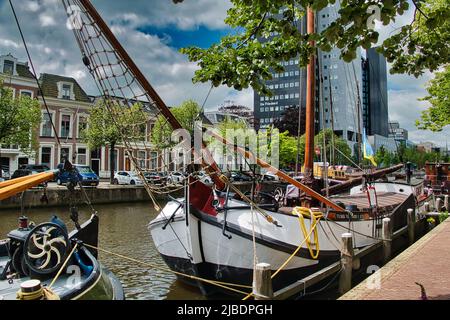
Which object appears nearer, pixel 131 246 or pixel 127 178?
pixel 131 246

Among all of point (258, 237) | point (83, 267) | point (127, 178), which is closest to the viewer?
point (83, 267)

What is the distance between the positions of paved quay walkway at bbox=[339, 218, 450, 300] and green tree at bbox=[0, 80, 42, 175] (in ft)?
80.4

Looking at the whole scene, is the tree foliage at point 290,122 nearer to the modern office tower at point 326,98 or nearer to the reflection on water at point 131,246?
the modern office tower at point 326,98

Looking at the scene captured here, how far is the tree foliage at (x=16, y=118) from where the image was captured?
24.6 metres

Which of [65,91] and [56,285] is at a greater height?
[65,91]

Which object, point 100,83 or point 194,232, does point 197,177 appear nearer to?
point 194,232

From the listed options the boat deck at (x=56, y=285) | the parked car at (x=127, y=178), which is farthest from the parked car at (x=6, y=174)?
the boat deck at (x=56, y=285)

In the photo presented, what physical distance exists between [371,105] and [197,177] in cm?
13291

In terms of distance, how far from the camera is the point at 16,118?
25.0 m

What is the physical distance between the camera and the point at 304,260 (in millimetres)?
7602

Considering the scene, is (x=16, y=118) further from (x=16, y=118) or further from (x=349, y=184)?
(x=349, y=184)

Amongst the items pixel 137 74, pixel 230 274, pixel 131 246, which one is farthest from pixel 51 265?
pixel 131 246

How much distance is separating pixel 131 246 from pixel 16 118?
16865 millimetres

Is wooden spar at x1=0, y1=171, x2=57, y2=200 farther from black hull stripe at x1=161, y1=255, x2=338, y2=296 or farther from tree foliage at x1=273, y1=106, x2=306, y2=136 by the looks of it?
tree foliage at x1=273, y1=106, x2=306, y2=136
